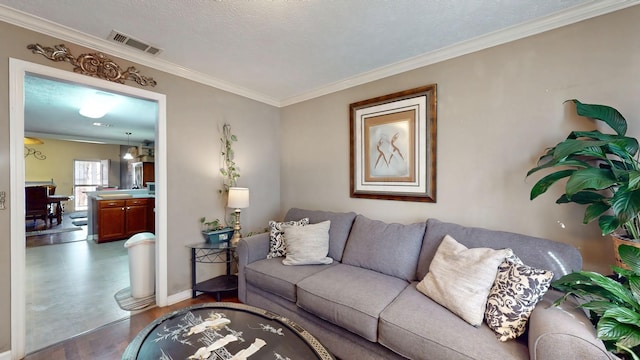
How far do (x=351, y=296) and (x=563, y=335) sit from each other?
3.45 feet

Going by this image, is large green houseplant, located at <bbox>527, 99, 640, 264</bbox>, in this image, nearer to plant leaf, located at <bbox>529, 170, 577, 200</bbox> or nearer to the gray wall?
plant leaf, located at <bbox>529, 170, 577, 200</bbox>

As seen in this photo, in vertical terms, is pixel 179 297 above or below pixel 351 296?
below

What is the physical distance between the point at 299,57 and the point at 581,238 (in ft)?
8.57

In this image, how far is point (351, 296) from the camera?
5.57ft

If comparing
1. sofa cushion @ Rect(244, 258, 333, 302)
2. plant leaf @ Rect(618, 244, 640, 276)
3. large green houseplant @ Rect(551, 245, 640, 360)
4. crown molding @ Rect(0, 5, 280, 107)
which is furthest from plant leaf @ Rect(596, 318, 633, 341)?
crown molding @ Rect(0, 5, 280, 107)

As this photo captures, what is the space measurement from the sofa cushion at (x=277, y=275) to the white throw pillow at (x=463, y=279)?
934mm

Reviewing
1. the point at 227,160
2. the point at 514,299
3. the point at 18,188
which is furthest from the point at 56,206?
the point at 514,299

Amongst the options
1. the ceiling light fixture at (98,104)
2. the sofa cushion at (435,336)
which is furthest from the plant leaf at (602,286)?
the ceiling light fixture at (98,104)

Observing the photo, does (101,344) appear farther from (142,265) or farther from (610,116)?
(610,116)

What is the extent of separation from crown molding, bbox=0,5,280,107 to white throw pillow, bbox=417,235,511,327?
2.88 metres

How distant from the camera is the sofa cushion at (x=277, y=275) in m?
2.02

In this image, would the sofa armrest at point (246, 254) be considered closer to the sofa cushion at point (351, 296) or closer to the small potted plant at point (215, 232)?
the small potted plant at point (215, 232)

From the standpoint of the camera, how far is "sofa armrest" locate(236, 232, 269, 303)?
242 cm

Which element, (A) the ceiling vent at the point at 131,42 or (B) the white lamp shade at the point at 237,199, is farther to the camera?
(B) the white lamp shade at the point at 237,199
